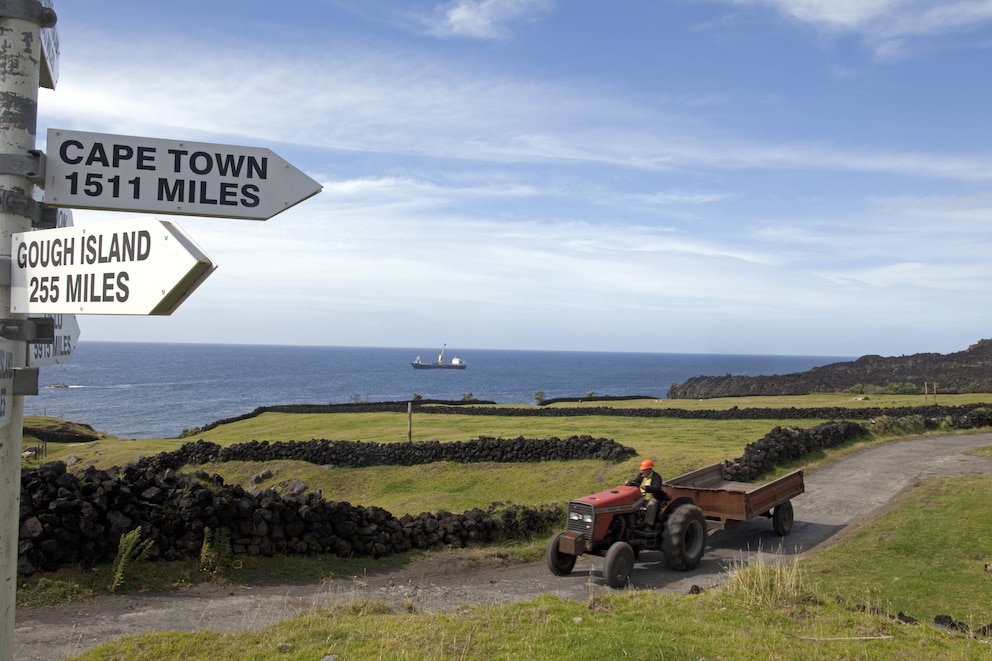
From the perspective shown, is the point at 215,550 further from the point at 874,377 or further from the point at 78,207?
the point at 874,377

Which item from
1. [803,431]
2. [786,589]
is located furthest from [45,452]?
[786,589]

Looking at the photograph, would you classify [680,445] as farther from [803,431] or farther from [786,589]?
[786,589]

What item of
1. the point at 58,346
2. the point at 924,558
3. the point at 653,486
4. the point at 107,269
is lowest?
the point at 924,558

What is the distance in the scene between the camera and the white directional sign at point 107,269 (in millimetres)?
2820

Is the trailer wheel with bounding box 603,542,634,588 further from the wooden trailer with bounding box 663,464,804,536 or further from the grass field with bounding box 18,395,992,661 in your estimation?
the wooden trailer with bounding box 663,464,804,536

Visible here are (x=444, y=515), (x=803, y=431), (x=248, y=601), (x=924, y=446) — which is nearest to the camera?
(x=248, y=601)

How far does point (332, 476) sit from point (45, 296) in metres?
21.3

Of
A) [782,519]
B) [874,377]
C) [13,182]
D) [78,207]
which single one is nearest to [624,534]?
[782,519]

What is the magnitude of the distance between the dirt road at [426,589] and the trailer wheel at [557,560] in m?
0.15

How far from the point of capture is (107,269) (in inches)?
120

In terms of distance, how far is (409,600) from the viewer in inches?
383

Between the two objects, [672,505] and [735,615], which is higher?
[672,505]

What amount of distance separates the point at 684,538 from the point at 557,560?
7.06ft

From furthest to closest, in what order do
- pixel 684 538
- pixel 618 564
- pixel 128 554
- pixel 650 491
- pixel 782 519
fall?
pixel 782 519 → pixel 650 491 → pixel 684 538 → pixel 618 564 → pixel 128 554
